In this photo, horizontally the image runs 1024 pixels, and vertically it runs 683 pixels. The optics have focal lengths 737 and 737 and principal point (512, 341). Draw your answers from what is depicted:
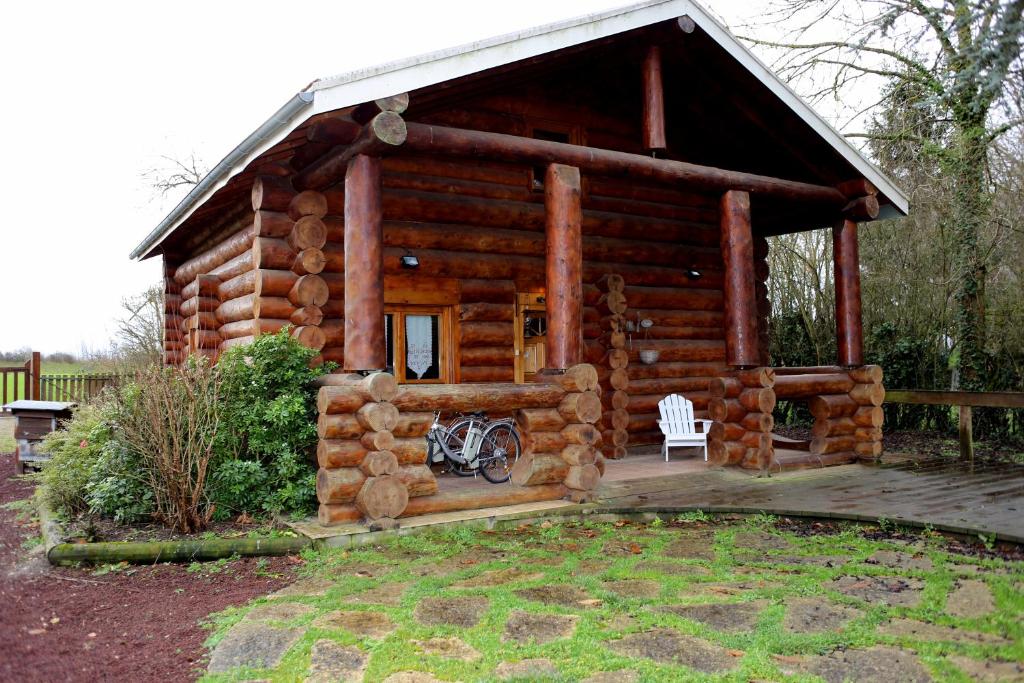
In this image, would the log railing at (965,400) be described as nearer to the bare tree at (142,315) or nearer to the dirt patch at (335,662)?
the dirt patch at (335,662)

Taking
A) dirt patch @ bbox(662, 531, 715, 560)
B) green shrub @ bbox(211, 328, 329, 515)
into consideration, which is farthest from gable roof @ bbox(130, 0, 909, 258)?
dirt patch @ bbox(662, 531, 715, 560)

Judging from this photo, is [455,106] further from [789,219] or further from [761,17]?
[761,17]

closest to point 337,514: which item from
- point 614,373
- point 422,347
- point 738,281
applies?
point 422,347

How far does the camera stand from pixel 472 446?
8383mm

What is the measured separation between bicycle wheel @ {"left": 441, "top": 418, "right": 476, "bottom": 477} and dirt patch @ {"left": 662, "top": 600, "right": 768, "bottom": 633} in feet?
13.9

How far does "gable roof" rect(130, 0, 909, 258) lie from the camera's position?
20.8ft

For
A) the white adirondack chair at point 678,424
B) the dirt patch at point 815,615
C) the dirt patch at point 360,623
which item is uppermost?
the white adirondack chair at point 678,424

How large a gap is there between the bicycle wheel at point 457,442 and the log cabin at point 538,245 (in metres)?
0.72

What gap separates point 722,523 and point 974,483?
3.50 meters

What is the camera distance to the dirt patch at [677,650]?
145 inches

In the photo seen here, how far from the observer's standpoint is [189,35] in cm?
4244

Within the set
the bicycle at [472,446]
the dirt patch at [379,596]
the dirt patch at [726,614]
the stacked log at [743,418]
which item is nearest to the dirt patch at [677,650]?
the dirt patch at [726,614]

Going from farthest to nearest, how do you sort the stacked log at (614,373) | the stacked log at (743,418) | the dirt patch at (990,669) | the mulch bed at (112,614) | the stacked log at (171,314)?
the stacked log at (171,314)
the stacked log at (614,373)
the stacked log at (743,418)
the mulch bed at (112,614)
the dirt patch at (990,669)

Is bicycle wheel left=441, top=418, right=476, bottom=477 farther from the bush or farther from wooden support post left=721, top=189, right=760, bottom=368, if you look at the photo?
wooden support post left=721, top=189, right=760, bottom=368
